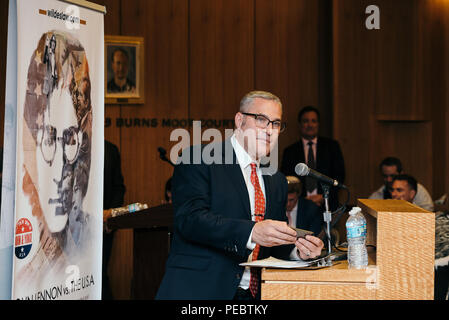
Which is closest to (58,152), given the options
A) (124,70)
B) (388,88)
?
(124,70)

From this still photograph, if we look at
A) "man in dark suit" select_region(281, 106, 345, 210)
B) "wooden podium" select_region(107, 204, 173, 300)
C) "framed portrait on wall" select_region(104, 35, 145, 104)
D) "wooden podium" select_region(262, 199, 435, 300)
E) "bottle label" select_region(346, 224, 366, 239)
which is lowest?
"wooden podium" select_region(107, 204, 173, 300)

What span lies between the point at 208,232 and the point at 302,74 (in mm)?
4836

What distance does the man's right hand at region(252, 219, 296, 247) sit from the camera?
7.70ft

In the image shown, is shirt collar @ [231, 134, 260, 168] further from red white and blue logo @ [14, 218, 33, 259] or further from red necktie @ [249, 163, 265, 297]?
red white and blue logo @ [14, 218, 33, 259]

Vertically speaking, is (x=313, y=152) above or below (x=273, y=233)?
above

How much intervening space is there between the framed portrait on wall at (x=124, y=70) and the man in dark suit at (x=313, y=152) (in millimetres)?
1663

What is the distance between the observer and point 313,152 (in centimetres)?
641

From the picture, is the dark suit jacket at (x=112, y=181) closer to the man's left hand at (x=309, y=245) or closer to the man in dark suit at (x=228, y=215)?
the man in dark suit at (x=228, y=215)

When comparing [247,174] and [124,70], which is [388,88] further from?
[247,174]

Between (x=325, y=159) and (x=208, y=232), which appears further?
(x=325, y=159)

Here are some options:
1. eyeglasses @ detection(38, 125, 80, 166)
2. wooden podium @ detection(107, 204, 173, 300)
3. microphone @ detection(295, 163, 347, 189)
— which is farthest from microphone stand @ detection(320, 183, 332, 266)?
wooden podium @ detection(107, 204, 173, 300)

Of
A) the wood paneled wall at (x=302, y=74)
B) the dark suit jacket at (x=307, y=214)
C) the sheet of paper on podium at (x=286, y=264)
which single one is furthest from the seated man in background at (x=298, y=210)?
the sheet of paper on podium at (x=286, y=264)

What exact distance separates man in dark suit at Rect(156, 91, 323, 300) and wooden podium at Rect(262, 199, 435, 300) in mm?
154

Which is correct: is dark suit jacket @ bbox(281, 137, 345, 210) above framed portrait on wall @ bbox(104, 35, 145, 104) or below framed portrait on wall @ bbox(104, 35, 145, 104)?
below
